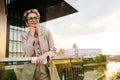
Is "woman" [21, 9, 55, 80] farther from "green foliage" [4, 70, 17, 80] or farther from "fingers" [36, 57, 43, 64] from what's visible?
"green foliage" [4, 70, 17, 80]

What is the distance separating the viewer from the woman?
1.72 meters

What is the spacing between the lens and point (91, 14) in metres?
17.3

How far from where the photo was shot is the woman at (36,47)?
172 cm

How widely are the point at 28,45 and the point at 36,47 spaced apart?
0.07 metres

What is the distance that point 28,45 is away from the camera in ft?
5.87

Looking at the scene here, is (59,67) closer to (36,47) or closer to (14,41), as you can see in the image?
(36,47)

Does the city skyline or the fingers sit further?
the city skyline

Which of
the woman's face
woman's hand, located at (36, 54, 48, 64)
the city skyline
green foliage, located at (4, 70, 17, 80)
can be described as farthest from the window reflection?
woman's hand, located at (36, 54, 48, 64)

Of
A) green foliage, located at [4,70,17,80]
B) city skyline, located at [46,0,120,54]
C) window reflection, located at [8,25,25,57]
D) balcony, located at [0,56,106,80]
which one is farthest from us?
window reflection, located at [8,25,25,57]

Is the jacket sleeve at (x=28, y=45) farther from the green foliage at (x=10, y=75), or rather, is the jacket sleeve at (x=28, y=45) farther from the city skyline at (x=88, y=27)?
the city skyline at (x=88, y=27)

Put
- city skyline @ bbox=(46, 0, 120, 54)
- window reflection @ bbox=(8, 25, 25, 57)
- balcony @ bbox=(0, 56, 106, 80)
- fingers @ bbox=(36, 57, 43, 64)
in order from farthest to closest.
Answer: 1. window reflection @ bbox=(8, 25, 25, 57)
2. city skyline @ bbox=(46, 0, 120, 54)
3. balcony @ bbox=(0, 56, 106, 80)
4. fingers @ bbox=(36, 57, 43, 64)

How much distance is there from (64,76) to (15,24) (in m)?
14.8

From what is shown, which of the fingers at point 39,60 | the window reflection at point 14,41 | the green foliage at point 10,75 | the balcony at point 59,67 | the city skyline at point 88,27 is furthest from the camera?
the window reflection at point 14,41

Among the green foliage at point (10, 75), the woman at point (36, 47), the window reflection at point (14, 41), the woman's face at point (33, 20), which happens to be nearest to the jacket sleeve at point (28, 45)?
the woman at point (36, 47)
